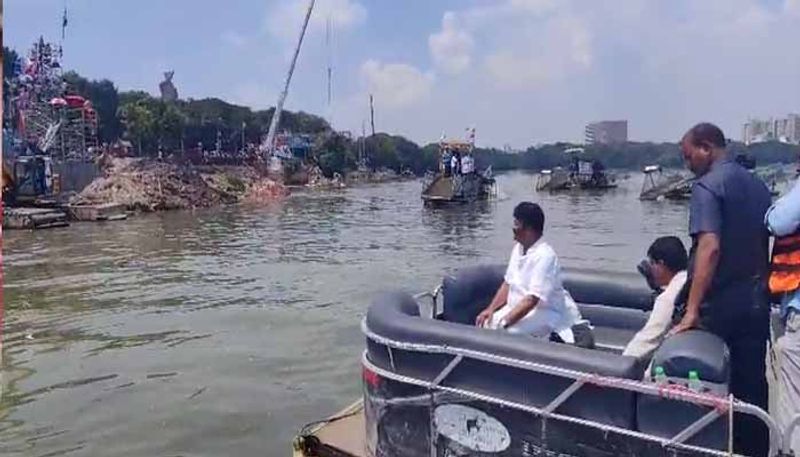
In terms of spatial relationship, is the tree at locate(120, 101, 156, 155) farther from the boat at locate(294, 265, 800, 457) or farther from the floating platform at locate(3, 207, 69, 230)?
the boat at locate(294, 265, 800, 457)

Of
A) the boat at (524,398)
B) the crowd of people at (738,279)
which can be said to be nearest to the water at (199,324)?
the boat at (524,398)

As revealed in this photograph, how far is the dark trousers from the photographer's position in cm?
355

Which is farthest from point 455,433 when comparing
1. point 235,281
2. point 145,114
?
point 145,114

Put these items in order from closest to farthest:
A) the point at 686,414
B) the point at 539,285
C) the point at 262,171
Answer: the point at 686,414 → the point at 539,285 → the point at 262,171

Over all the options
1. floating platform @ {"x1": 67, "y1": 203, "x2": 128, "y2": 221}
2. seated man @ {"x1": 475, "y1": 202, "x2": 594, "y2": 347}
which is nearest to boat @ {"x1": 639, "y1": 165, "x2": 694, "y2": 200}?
floating platform @ {"x1": 67, "y1": 203, "x2": 128, "y2": 221}

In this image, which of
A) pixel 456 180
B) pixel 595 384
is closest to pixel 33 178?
pixel 456 180

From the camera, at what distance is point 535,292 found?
4625 millimetres

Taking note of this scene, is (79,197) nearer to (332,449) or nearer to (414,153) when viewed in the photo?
(332,449)

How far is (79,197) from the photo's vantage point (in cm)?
4069

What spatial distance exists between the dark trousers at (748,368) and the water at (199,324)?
3.96m

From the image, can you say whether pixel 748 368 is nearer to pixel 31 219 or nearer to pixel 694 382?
pixel 694 382

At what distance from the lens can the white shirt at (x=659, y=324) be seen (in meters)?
3.92

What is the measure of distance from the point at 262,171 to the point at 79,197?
3611cm

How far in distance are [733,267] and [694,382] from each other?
0.65 metres
